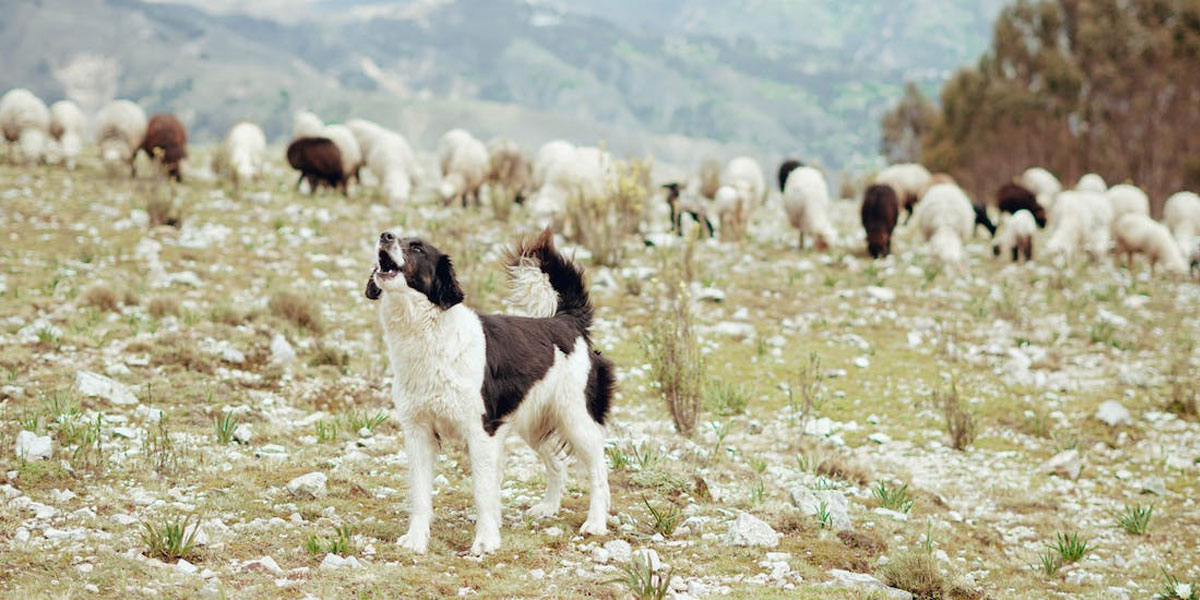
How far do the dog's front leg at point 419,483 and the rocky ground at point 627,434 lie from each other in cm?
13

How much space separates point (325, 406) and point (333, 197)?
1009 cm

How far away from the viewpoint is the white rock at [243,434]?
631cm

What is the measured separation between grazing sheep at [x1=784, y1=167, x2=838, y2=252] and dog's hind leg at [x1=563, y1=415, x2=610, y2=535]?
10983mm

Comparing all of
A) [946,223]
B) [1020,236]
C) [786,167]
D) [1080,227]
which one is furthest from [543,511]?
[786,167]

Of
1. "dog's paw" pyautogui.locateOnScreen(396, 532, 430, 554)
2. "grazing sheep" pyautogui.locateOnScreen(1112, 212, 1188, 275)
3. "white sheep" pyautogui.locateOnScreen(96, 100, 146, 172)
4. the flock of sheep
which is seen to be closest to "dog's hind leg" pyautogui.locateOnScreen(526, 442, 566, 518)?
"dog's paw" pyautogui.locateOnScreen(396, 532, 430, 554)

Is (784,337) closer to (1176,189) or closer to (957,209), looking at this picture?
(957,209)

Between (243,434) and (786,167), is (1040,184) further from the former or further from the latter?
(243,434)

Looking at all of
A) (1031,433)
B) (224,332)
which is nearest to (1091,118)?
(1031,433)

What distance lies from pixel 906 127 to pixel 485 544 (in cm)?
4877

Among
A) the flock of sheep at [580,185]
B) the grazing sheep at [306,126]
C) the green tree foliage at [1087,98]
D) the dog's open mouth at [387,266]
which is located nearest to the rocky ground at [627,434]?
the dog's open mouth at [387,266]

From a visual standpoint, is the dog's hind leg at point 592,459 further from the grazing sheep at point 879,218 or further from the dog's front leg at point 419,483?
the grazing sheep at point 879,218

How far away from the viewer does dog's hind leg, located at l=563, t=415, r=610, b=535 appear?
505 centimetres

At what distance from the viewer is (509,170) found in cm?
1883

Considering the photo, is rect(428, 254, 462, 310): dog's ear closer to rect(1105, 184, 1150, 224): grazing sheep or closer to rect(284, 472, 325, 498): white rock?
rect(284, 472, 325, 498): white rock
